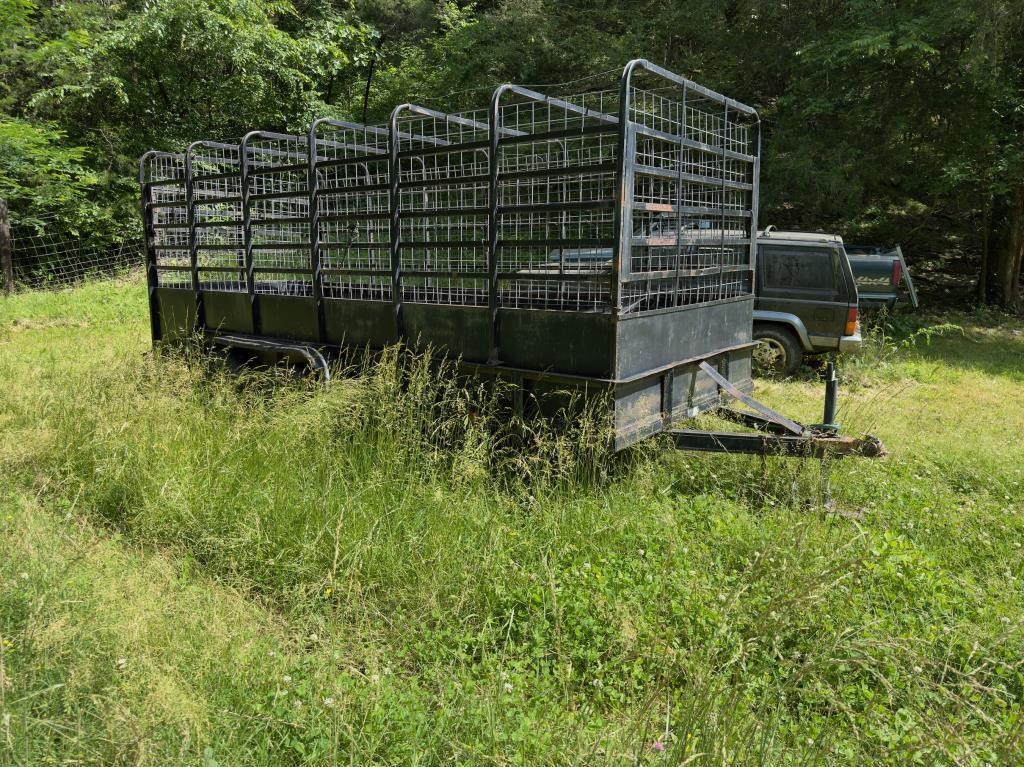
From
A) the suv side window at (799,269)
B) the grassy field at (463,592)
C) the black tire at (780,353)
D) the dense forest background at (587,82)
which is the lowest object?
the grassy field at (463,592)

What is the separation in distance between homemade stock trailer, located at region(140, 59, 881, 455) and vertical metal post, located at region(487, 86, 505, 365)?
1 cm

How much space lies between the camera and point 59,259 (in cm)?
1819

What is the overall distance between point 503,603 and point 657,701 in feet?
2.66

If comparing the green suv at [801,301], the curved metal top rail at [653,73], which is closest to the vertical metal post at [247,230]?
the curved metal top rail at [653,73]

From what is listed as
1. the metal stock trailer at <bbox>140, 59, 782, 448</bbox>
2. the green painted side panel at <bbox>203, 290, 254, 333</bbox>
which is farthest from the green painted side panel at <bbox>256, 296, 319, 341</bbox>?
the green painted side panel at <bbox>203, 290, 254, 333</bbox>

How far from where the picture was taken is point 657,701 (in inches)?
111

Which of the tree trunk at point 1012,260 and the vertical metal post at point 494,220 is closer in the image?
the vertical metal post at point 494,220

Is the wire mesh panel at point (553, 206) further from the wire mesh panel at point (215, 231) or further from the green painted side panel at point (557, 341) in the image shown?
the wire mesh panel at point (215, 231)

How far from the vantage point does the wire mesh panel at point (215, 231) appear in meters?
6.46

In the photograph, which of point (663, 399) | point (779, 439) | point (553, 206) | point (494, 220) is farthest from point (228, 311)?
point (779, 439)

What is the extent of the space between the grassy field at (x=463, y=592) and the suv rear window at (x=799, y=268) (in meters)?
3.66

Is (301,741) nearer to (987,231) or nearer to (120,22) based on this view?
(987,231)

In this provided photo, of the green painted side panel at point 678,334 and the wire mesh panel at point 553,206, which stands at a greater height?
the wire mesh panel at point 553,206

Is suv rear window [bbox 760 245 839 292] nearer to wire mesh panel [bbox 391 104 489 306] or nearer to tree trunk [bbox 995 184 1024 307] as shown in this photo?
wire mesh panel [bbox 391 104 489 306]
